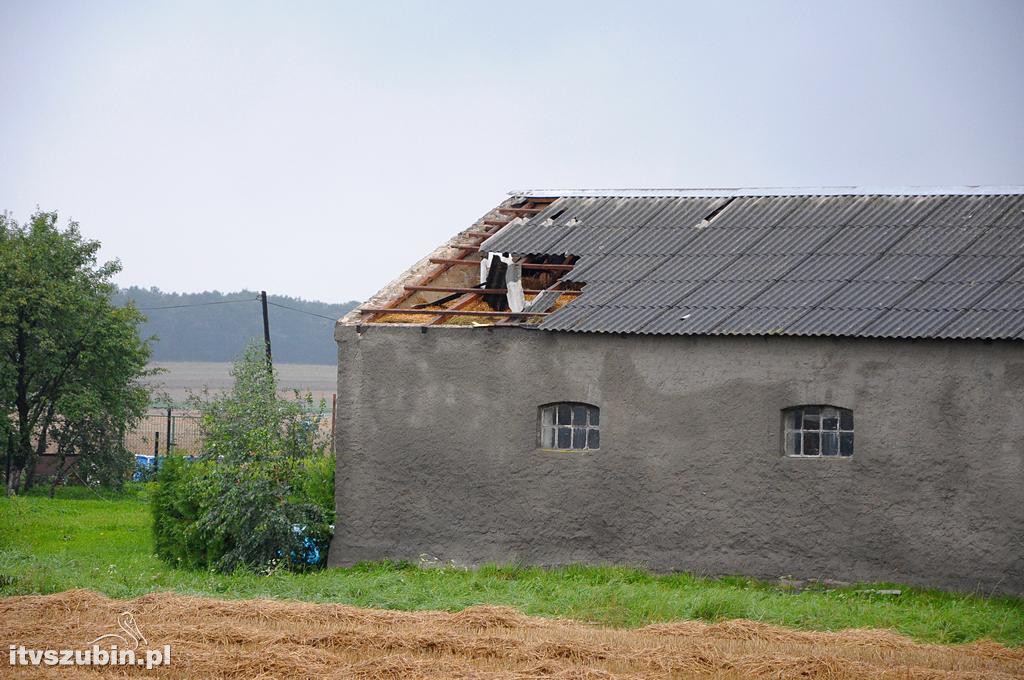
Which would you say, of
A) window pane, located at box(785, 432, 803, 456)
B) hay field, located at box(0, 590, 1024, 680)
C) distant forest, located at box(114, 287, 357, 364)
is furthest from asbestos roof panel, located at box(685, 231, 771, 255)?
distant forest, located at box(114, 287, 357, 364)

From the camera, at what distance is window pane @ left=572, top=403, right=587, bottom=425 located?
1532 cm

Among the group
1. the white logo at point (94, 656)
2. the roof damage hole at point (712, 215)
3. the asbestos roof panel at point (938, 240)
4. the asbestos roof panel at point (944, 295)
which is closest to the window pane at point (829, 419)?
the asbestos roof panel at point (944, 295)

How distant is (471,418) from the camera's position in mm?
15484

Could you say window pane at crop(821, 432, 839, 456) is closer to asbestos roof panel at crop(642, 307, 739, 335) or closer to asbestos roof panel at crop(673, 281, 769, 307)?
asbestos roof panel at crop(642, 307, 739, 335)

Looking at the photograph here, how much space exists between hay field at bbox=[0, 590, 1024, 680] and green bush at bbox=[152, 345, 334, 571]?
348 centimetres

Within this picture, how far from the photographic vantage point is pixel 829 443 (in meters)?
14.2

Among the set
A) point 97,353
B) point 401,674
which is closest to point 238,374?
point 401,674

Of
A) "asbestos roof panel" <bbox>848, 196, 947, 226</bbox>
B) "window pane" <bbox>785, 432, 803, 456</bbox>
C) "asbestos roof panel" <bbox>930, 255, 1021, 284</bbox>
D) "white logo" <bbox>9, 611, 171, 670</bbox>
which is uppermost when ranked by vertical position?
"asbestos roof panel" <bbox>848, 196, 947, 226</bbox>

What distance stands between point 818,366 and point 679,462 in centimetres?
210

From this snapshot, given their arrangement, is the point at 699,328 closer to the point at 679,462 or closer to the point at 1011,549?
the point at 679,462

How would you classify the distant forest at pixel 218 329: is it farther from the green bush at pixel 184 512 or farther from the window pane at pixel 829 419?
the window pane at pixel 829 419

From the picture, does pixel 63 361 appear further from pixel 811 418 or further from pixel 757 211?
pixel 811 418

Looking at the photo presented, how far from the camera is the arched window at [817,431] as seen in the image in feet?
46.4

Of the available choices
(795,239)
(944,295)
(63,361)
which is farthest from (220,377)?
(944,295)
